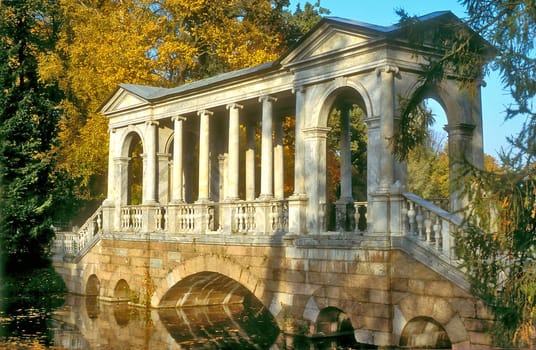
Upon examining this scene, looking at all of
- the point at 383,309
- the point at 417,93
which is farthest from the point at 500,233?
the point at 383,309

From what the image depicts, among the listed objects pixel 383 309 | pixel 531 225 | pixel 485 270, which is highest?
pixel 531 225

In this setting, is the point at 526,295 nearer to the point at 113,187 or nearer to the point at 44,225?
the point at 113,187

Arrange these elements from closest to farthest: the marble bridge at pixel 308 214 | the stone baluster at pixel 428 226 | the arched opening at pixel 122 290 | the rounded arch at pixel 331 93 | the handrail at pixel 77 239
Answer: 1. the stone baluster at pixel 428 226
2. the marble bridge at pixel 308 214
3. the rounded arch at pixel 331 93
4. the arched opening at pixel 122 290
5. the handrail at pixel 77 239

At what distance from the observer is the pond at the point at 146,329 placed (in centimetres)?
1416

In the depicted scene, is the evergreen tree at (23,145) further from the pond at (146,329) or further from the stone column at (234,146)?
the stone column at (234,146)

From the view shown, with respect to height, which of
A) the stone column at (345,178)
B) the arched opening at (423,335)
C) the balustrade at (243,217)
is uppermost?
the stone column at (345,178)

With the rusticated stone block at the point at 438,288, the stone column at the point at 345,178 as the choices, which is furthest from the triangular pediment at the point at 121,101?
the rusticated stone block at the point at 438,288

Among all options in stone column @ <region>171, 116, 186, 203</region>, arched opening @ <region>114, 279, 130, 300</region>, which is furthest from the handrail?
stone column @ <region>171, 116, 186, 203</region>

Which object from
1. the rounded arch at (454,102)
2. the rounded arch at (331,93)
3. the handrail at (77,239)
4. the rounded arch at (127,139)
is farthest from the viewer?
the handrail at (77,239)

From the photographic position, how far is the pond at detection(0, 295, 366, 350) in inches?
558

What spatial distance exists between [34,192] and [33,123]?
235cm

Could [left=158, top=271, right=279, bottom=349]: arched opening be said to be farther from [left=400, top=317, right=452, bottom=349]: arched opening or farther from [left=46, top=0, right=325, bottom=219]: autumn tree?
[left=46, top=0, right=325, bottom=219]: autumn tree

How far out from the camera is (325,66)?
46.0 ft

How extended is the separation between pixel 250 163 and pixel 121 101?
15.0 feet
